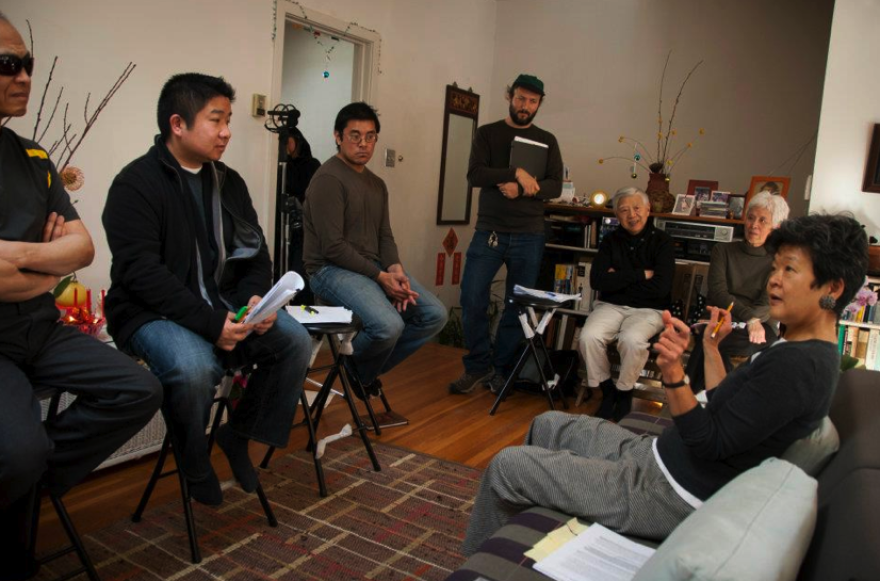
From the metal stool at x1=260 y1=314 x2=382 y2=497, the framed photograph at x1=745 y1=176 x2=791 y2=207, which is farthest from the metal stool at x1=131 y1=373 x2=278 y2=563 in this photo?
the framed photograph at x1=745 y1=176 x2=791 y2=207

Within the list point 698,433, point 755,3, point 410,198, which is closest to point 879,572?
point 698,433

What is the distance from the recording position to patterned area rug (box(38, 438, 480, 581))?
6.79ft

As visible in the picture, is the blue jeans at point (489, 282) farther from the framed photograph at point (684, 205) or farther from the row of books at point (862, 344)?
the row of books at point (862, 344)

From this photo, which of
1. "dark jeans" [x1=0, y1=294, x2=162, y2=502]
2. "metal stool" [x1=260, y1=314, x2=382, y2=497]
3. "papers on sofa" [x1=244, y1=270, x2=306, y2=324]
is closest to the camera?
"dark jeans" [x1=0, y1=294, x2=162, y2=502]

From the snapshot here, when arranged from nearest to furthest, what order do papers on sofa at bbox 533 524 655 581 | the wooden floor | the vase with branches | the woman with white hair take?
1. papers on sofa at bbox 533 524 655 581
2. the wooden floor
3. the vase with branches
4. the woman with white hair

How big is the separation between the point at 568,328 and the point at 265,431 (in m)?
2.80

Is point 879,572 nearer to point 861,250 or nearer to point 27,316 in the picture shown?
point 861,250

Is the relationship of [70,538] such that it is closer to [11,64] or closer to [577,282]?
[11,64]

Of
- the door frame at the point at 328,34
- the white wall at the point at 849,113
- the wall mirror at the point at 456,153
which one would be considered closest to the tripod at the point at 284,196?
the door frame at the point at 328,34

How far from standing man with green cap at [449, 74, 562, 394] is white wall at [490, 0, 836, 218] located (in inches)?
64.3

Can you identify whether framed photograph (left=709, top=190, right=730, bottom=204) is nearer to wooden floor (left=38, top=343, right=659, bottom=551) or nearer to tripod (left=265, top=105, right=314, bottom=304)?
wooden floor (left=38, top=343, right=659, bottom=551)

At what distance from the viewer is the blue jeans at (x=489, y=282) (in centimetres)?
407

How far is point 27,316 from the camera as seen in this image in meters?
1.77

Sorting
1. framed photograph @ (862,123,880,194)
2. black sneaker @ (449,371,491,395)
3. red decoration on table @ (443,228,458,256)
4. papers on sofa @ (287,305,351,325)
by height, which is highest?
framed photograph @ (862,123,880,194)
